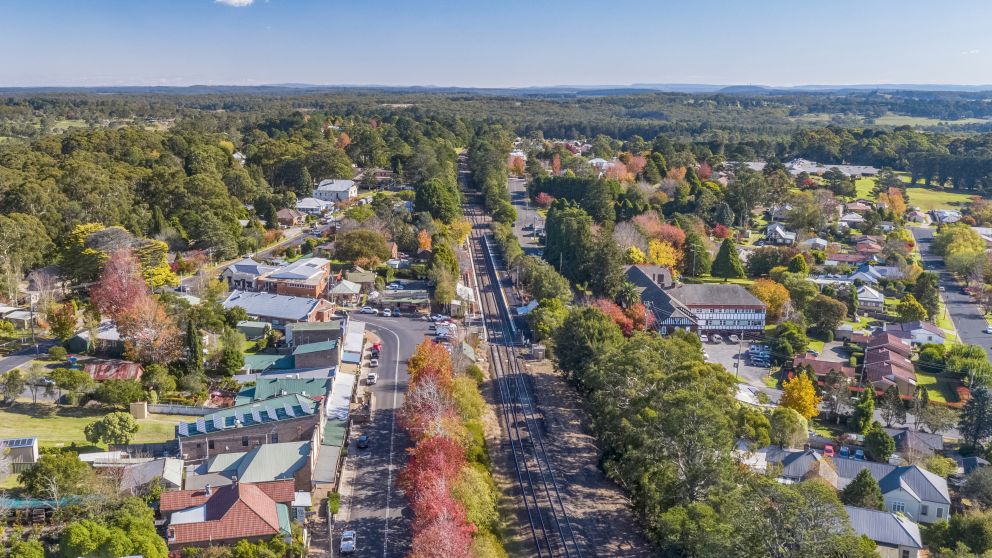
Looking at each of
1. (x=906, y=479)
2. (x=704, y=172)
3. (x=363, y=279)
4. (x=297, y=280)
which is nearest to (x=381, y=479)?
(x=906, y=479)

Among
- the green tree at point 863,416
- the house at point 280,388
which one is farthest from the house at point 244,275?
the green tree at point 863,416

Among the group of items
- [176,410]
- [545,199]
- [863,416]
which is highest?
[545,199]

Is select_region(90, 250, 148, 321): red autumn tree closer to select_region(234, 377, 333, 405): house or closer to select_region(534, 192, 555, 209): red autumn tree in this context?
select_region(234, 377, 333, 405): house

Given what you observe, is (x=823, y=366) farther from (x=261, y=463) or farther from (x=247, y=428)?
(x=247, y=428)

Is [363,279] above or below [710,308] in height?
above

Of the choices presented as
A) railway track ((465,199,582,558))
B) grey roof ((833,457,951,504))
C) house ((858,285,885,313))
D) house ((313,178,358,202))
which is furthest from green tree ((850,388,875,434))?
house ((313,178,358,202))

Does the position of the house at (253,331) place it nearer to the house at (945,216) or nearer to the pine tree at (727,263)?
the pine tree at (727,263)
